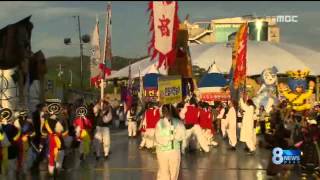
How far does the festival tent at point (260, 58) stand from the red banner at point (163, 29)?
45.1 m

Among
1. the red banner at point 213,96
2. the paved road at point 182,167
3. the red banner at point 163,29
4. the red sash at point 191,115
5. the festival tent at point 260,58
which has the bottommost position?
the paved road at point 182,167

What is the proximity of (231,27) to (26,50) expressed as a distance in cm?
10696

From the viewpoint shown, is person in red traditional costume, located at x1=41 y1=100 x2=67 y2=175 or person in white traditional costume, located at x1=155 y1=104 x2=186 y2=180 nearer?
person in white traditional costume, located at x1=155 y1=104 x2=186 y2=180

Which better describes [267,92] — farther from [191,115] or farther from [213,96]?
[191,115]

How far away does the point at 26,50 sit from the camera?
1750cm

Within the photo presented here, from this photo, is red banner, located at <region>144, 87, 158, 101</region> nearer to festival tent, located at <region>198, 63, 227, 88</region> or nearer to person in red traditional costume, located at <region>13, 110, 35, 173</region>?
festival tent, located at <region>198, 63, 227, 88</region>

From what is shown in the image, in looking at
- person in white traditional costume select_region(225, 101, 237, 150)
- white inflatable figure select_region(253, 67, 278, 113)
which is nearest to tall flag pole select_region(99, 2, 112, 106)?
person in white traditional costume select_region(225, 101, 237, 150)

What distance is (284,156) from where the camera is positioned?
491 inches

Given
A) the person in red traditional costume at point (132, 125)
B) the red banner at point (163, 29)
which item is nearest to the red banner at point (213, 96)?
the person in red traditional costume at point (132, 125)

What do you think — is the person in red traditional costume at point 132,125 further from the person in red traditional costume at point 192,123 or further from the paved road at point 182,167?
the person in red traditional costume at point 192,123

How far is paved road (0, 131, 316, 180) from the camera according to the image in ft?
43.3

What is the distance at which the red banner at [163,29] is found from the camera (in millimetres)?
12336

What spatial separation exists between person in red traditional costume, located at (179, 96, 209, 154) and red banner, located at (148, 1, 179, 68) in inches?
234

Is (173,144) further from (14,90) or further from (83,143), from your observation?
(14,90)
